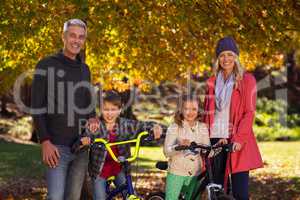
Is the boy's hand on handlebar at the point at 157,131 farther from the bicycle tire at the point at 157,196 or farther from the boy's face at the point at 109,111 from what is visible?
the bicycle tire at the point at 157,196

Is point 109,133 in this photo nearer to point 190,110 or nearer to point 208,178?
point 190,110

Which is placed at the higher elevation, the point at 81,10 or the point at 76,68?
the point at 81,10

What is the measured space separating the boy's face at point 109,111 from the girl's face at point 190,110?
32.7 inches

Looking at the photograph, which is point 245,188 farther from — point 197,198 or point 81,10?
point 81,10

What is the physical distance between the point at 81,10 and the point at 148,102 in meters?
29.3

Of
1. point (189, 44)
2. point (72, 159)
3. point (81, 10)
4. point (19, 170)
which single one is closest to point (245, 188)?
point (72, 159)

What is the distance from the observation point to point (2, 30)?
375 inches

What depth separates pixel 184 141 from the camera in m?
6.74

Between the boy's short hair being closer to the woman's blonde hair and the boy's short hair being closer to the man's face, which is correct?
the man's face

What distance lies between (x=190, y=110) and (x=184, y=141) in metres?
0.38

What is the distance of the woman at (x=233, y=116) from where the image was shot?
22.1ft

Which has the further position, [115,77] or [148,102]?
[148,102]

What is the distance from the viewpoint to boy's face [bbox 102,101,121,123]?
6520 millimetres

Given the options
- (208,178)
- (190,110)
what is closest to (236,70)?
(190,110)
